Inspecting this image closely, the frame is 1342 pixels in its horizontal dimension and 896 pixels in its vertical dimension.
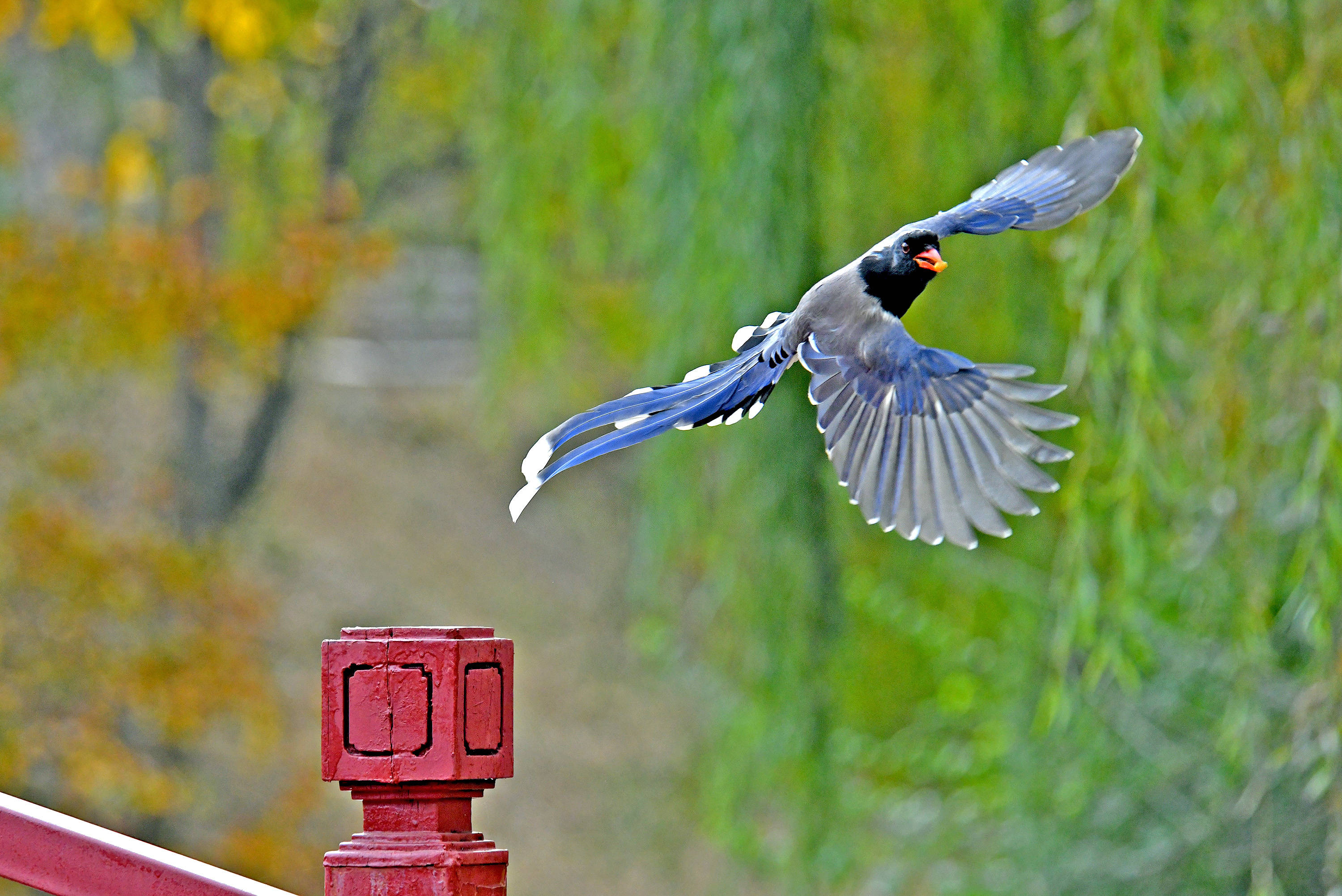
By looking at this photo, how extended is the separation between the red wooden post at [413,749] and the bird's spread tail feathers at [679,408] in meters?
0.10

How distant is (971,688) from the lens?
10.9 ft

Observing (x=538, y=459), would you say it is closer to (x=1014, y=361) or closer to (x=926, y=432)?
(x=926, y=432)

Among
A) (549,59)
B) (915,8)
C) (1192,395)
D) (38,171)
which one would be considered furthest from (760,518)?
(38,171)

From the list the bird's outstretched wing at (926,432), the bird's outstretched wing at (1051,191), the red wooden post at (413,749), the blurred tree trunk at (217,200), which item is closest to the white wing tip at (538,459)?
the red wooden post at (413,749)

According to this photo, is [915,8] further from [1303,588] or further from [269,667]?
[269,667]

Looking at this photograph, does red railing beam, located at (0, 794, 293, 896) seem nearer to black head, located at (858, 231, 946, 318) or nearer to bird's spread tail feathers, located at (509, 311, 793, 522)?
bird's spread tail feathers, located at (509, 311, 793, 522)

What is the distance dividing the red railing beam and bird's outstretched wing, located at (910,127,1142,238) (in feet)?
2.19

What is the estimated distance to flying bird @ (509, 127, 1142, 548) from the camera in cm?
110

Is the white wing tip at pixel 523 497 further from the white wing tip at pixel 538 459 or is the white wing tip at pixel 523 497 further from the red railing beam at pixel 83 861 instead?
the red railing beam at pixel 83 861

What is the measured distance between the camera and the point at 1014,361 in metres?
2.63

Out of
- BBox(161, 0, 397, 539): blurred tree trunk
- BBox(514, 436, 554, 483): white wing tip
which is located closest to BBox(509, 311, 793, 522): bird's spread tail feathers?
BBox(514, 436, 554, 483): white wing tip

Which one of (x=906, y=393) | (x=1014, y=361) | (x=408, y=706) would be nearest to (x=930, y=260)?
(x=906, y=393)

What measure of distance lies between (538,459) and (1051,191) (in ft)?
1.61

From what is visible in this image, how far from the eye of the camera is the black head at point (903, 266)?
1093mm
